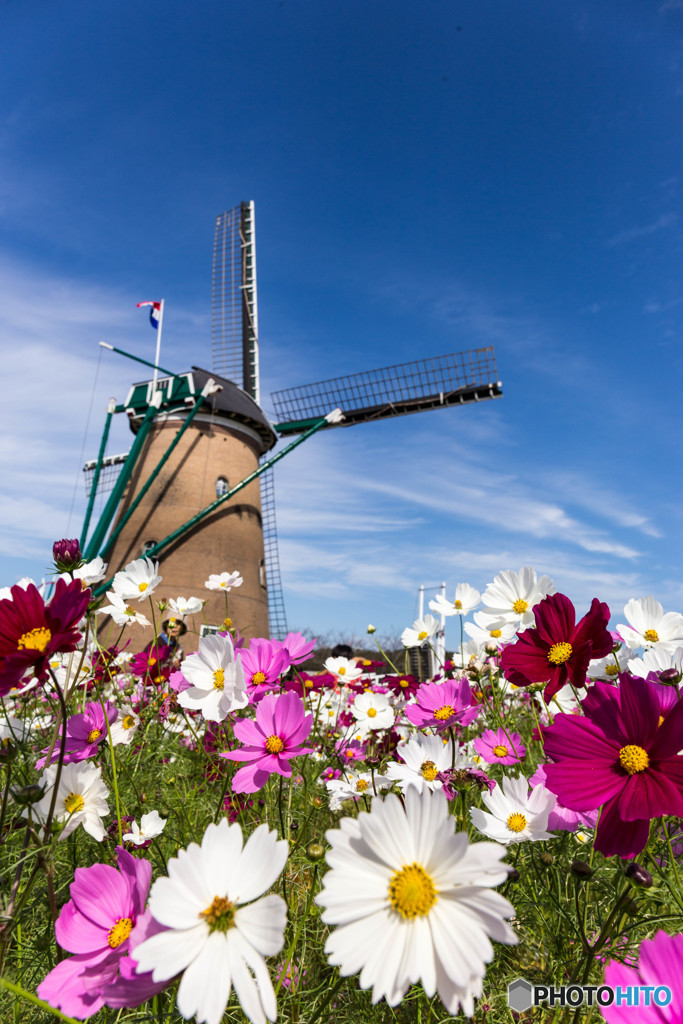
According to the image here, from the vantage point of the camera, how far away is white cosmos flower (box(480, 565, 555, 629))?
1.30m

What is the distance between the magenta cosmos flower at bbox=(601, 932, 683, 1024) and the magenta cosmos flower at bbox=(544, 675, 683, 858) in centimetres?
13

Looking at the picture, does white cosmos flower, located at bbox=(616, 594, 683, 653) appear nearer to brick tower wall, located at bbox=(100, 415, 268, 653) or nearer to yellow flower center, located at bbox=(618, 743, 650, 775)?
yellow flower center, located at bbox=(618, 743, 650, 775)

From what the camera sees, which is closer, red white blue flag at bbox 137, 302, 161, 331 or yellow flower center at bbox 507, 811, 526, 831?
yellow flower center at bbox 507, 811, 526, 831

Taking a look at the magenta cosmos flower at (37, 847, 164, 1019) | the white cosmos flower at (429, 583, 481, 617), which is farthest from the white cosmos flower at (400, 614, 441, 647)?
the magenta cosmos flower at (37, 847, 164, 1019)

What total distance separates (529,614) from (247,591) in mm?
11087

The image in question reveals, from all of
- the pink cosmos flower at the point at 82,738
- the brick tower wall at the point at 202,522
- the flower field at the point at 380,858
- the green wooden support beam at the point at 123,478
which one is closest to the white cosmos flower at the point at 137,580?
the flower field at the point at 380,858

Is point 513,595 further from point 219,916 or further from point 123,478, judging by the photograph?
point 123,478

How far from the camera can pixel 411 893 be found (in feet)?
1.63

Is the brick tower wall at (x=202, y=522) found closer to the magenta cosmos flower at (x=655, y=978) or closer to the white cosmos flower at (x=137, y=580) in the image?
the white cosmos flower at (x=137, y=580)

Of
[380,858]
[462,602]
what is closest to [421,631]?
[462,602]

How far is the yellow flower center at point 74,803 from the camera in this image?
920mm

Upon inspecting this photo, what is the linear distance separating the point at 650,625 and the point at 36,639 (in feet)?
4.34

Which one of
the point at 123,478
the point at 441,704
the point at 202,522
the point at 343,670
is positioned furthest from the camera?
the point at 123,478

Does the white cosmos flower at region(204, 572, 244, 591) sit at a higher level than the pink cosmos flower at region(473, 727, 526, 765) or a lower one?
higher
